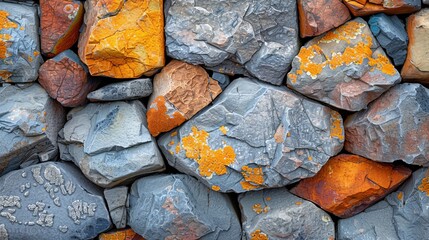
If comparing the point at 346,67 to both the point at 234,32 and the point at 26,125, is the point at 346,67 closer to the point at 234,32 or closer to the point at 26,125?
the point at 234,32

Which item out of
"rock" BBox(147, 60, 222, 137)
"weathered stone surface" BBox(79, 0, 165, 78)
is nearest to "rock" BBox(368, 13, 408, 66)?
"rock" BBox(147, 60, 222, 137)

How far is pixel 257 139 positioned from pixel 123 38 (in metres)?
0.75

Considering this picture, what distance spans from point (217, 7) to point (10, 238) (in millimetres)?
1491

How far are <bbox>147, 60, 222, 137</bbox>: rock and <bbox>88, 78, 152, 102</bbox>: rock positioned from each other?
57 mm

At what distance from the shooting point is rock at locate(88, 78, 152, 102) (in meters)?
2.27

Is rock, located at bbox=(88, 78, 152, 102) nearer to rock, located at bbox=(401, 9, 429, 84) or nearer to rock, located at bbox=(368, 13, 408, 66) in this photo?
rock, located at bbox=(368, 13, 408, 66)

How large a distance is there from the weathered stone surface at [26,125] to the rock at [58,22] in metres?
0.23

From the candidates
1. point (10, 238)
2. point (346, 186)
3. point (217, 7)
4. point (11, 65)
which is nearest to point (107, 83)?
point (11, 65)

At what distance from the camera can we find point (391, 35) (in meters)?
2.17

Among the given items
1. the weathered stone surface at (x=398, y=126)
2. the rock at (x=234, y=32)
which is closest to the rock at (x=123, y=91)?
the rock at (x=234, y=32)

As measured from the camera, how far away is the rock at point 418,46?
7.10ft

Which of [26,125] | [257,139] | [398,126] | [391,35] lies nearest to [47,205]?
[26,125]

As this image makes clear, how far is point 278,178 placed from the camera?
2.30 meters

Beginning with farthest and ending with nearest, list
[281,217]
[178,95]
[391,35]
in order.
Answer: [281,217] → [178,95] → [391,35]
